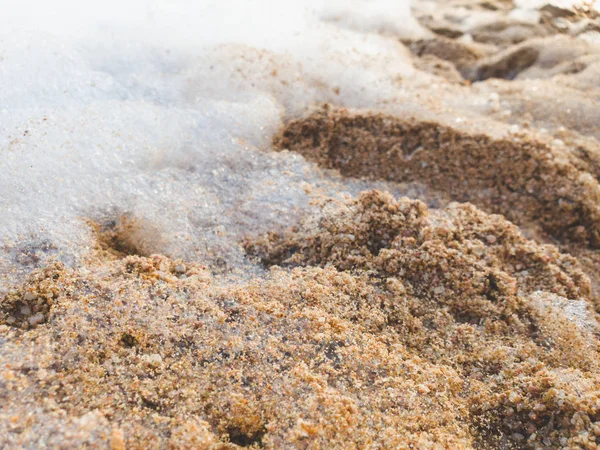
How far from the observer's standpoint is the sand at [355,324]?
1.15 metres

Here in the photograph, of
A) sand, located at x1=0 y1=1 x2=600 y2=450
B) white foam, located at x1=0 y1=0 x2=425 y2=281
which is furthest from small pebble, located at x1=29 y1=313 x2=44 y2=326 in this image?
white foam, located at x1=0 y1=0 x2=425 y2=281

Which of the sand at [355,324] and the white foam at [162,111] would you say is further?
the white foam at [162,111]

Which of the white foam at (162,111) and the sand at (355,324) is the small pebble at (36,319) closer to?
the sand at (355,324)

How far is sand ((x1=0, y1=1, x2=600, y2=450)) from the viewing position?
3.77 ft

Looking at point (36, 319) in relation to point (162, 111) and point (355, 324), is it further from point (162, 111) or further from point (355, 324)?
point (162, 111)

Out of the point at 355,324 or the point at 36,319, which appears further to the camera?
the point at 355,324

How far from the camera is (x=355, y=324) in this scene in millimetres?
1465

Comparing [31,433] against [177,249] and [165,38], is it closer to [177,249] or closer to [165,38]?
[177,249]

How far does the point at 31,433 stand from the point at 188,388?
1.14 feet

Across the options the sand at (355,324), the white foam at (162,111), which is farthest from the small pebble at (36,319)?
the white foam at (162,111)

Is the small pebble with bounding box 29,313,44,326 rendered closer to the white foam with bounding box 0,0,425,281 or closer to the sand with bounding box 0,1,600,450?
the sand with bounding box 0,1,600,450

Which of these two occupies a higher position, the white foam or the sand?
the white foam

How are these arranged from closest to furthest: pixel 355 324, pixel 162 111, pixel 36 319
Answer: pixel 36 319 → pixel 355 324 → pixel 162 111

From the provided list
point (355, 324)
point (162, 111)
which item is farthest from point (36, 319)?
point (162, 111)
